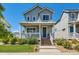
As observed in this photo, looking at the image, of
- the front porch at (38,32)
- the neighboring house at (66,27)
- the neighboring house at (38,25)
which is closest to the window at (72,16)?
the neighboring house at (66,27)

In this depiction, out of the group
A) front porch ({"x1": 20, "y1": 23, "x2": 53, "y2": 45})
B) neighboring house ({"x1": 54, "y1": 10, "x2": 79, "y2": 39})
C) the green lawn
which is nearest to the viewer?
the green lawn

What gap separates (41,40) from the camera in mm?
26641

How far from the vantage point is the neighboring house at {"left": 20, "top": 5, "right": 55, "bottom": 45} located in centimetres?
2655

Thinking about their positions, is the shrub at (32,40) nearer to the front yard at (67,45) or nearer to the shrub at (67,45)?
the front yard at (67,45)

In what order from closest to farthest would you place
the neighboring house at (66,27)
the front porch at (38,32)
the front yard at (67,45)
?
the front yard at (67,45) → the neighboring house at (66,27) → the front porch at (38,32)

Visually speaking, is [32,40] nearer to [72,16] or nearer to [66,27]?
[66,27]

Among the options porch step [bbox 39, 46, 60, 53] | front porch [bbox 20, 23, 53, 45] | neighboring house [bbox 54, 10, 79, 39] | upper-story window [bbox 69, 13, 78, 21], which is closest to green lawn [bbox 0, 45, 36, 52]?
porch step [bbox 39, 46, 60, 53]

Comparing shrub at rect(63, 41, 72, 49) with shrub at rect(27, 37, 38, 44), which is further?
shrub at rect(27, 37, 38, 44)

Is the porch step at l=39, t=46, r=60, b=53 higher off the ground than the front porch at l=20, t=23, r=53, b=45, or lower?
lower

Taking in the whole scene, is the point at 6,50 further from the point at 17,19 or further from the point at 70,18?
the point at 70,18

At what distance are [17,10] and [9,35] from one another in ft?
4.98

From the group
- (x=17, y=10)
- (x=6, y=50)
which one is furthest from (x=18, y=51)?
(x=17, y=10)

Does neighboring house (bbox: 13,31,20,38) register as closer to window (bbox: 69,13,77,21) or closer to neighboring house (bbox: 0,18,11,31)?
neighboring house (bbox: 0,18,11,31)

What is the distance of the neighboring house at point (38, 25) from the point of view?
87.1ft
